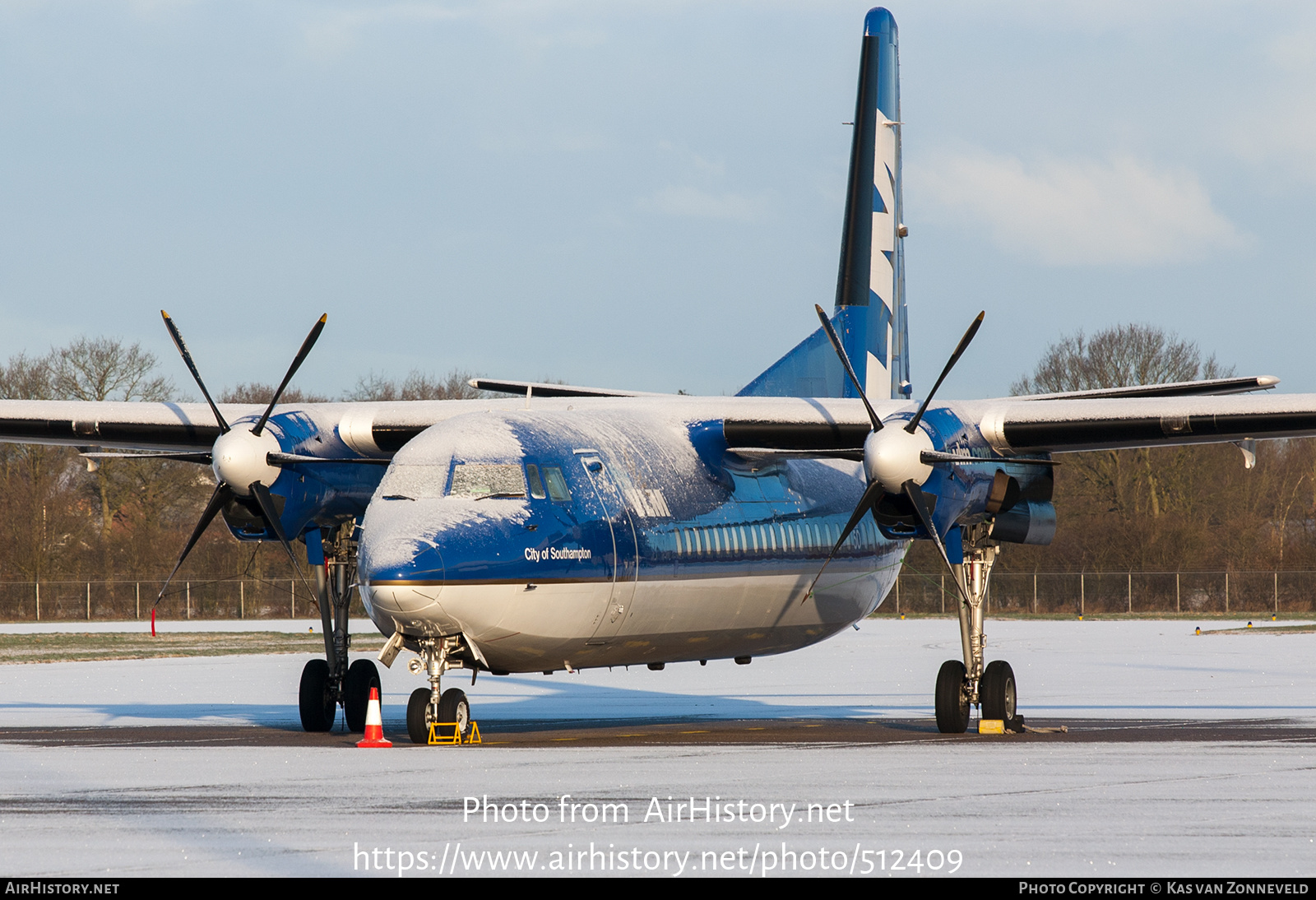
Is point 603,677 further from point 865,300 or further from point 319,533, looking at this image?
point 319,533

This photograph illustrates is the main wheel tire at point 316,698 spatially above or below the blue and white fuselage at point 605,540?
below

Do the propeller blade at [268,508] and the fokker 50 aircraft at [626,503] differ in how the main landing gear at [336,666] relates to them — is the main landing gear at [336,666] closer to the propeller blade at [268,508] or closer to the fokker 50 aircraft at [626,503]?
the fokker 50 aircraft at [626,503]

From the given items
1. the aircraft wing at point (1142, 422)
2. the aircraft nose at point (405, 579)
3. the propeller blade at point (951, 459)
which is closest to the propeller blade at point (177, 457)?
the aircraft nose at point (405, 579)

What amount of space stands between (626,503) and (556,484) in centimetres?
95

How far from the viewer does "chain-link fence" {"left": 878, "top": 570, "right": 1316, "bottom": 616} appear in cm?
5666

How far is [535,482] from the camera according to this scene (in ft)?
48.5

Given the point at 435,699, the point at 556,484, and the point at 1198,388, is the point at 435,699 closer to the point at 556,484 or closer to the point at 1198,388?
the point at 556,484

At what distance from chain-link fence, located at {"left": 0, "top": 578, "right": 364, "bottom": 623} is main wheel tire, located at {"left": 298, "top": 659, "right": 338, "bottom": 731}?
130 feet

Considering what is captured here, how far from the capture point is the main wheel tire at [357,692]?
18.3m

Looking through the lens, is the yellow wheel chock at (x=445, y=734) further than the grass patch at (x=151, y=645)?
No

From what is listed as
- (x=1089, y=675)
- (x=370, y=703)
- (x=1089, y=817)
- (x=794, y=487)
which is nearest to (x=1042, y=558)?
(x=1089, y=675)

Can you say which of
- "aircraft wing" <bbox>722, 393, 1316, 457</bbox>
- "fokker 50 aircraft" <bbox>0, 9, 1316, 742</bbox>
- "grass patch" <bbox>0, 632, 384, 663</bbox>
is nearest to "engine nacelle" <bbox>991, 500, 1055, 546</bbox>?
"fokker 50 aircraft" <bbox>0, 9, 1316, 742</bbox>

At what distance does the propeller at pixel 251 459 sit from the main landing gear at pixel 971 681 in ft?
22.6

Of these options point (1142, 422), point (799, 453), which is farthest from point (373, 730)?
point (1142, 422)
